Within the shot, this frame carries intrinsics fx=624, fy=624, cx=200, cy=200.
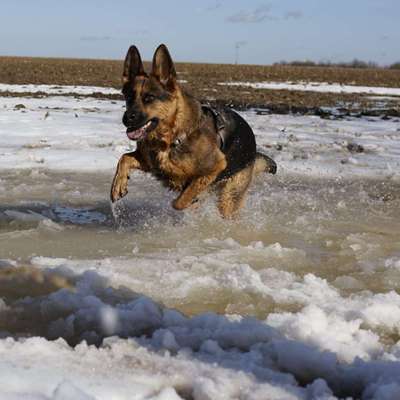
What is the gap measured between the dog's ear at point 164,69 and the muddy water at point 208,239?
1.21 metres

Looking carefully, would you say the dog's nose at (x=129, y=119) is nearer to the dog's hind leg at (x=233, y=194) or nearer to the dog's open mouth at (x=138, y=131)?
the dog's open mouth at (x=138, y=131)

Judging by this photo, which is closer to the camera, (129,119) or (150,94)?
(129,119)

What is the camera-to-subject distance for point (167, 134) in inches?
206

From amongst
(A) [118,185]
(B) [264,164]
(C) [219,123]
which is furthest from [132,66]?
(B) [264,164]

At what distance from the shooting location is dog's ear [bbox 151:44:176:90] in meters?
5.21

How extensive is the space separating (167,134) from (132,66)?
69 cm

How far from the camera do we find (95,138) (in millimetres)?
10258

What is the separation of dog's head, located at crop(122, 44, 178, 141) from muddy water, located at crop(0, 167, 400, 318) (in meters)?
0.85

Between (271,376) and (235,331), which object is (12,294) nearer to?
(235,331)

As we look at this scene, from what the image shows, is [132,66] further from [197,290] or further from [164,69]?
[197,290]

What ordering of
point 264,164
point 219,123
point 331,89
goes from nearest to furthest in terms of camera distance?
point 219,123 < point 264,164 < point 331,89

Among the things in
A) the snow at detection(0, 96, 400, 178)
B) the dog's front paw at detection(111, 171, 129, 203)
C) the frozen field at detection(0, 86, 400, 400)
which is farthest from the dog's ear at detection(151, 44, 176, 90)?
the snow at detection(0, 96, 400, 178)

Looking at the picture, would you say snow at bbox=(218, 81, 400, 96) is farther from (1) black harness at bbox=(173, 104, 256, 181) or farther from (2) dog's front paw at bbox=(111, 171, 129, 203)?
(2) dog's front paw at bbox=(111, 171, 129, 203)

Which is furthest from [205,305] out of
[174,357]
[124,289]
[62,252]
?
[62,252]
